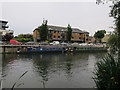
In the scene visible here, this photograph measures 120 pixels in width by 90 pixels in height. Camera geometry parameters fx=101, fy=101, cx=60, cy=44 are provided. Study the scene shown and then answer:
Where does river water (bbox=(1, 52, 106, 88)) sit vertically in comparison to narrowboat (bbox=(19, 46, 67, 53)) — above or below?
below

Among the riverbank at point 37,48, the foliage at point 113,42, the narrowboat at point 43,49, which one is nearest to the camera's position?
the foliage at point 113,42

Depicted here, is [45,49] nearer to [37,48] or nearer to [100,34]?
[37,48]

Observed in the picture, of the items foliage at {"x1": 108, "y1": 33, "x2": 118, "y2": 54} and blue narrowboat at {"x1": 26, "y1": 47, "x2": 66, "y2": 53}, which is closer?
foliage at {"x1": 108, "y1": 33, "x2": 118, "y2": 54}

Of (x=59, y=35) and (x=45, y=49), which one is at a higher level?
(x=59, y=35)

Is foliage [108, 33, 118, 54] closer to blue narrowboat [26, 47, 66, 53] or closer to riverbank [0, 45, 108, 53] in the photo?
riverbank [0, 45, 108, 53]

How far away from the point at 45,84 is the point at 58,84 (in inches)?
47.7

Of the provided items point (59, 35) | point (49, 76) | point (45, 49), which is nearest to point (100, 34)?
point (59, 35)

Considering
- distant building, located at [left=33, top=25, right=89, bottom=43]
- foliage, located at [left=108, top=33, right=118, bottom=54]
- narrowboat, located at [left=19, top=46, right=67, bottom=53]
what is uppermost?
distant building, located at [left=33, top=25, right=89, bottom=43]

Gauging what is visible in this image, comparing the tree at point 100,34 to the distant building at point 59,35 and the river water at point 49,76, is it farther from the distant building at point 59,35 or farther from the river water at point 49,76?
the river water at point 49,76

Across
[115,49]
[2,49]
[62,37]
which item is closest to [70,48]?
[62,37]

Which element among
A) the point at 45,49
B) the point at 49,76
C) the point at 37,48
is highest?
the point at 37,48

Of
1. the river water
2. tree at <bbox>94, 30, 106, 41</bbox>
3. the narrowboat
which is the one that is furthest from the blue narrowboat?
tree at <bbox>94, 30, 106, 41</bbox>

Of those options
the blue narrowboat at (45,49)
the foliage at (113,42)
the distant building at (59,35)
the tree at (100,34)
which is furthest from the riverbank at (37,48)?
the tree at (100,34)

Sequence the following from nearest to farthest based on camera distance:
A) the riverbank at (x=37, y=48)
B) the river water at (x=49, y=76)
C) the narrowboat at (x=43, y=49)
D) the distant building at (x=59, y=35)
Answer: the river water at (x=49, y=76)
the riverbank at (x=37, y=48)
the narrowboat at (x=43, y=49)
the distant building at (x=59, y=35)
